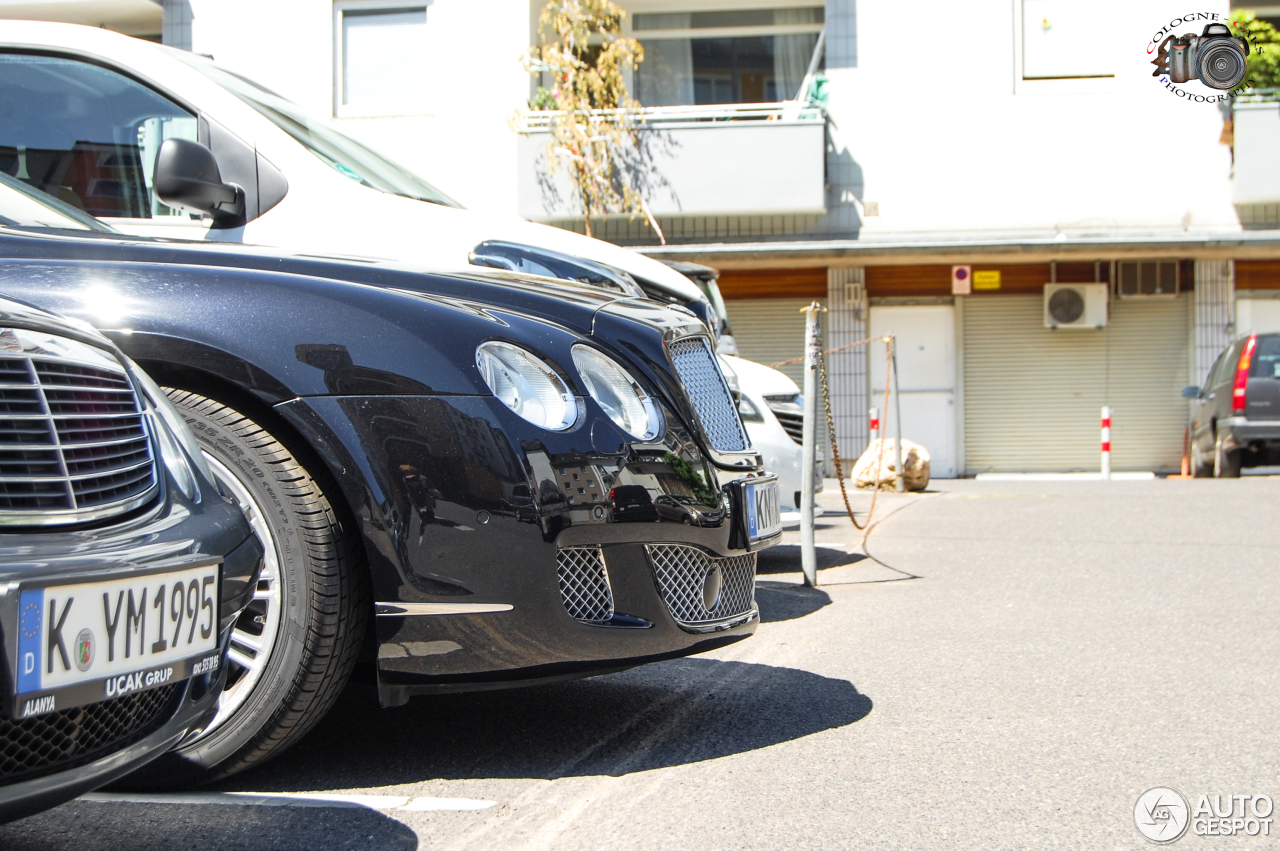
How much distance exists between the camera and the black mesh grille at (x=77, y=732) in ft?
5.72

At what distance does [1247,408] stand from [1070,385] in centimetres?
485

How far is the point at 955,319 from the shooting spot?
56.3 feet

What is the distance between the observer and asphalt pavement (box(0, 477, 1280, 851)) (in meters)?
2.46

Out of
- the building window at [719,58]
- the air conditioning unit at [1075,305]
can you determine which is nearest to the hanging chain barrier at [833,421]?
the air conditioning unit at [1075,305]

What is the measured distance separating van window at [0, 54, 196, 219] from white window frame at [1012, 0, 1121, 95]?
14269 millimetres

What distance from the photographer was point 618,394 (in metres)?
2.87

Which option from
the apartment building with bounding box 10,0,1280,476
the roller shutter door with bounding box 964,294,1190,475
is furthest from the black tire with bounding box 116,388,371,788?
the roller shutter door with bounding box 964,294,1190,475

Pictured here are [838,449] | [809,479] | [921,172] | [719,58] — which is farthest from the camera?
[719,58]

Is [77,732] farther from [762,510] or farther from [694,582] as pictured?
[762,510]

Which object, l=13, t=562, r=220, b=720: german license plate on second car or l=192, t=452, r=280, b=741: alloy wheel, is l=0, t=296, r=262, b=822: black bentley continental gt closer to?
l=13, t=562, r=220, b=720: german license plate on second car

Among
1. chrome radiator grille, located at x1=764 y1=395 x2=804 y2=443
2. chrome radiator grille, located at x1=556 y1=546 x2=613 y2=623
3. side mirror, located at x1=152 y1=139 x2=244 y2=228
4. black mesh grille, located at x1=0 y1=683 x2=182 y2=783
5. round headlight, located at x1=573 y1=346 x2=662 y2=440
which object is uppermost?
side mirror, located at x1=152 y1=139 x2=244 y2=228

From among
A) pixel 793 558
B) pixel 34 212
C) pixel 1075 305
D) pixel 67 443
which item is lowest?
pixel 793 558

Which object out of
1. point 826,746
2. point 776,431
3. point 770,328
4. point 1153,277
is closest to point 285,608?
point 826,746

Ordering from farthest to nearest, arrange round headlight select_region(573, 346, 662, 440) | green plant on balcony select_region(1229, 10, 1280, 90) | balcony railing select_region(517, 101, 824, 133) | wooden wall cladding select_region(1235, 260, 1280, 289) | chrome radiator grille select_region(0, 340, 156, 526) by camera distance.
Result: wooden wall cladding select_region(1235, 260, 1280, 289) → balcony railing select_region(517, 101, 824, 133) → green plant on balcony select_region(1229, 10, 1280, 90) → round headlight select_region(573, 346, 662, 440) → chrome radiator grille select_region(0, 340, 156, 526)
